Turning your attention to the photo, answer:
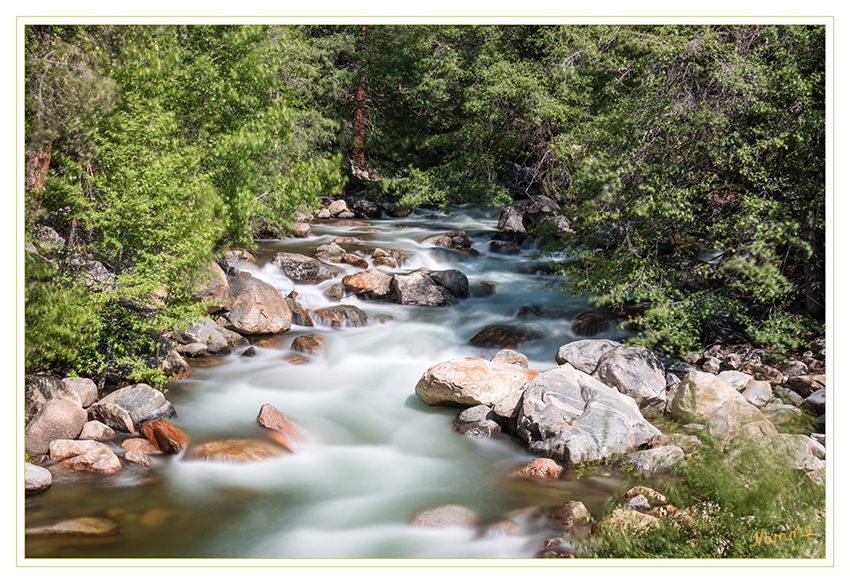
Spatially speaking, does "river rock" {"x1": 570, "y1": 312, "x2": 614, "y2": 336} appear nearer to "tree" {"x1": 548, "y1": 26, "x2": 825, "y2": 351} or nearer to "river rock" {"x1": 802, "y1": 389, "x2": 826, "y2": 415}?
"tree" {"x1": 548, "y1": 26, "x2": 825, "y2": 351}

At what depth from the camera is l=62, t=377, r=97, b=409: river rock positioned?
727cm

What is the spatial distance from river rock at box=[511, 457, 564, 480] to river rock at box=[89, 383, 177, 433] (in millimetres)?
4650

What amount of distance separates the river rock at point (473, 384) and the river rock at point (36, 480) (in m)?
4.82

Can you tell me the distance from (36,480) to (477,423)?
5.13m

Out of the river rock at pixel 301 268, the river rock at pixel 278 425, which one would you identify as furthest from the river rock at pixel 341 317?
the river rock at pixel 278 425

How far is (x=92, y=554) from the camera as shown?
16.1ft

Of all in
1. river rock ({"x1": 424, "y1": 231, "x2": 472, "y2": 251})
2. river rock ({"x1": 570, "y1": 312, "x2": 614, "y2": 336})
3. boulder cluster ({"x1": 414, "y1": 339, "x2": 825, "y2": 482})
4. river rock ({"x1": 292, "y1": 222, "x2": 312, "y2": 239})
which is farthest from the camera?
river rock ({"x1": 292, "y1": 222, "x2": 312, "y2": 239})

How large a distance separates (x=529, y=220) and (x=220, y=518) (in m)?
14.5

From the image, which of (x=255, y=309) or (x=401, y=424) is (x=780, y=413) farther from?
(x=255, y=309)

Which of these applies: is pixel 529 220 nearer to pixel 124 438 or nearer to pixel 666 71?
pixel 666 71

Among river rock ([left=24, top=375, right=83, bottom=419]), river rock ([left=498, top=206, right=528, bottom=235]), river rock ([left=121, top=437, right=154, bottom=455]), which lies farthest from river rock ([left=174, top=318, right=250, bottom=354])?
river rock ([left=498, top=206, right=528, bottom=235])

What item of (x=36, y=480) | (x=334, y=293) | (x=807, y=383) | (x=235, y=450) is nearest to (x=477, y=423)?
(x=235, y=450)
